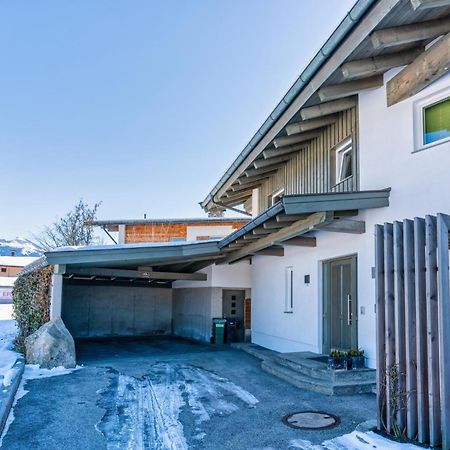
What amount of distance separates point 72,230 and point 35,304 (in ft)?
75.7

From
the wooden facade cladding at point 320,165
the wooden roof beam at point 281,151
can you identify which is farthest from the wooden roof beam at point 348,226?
the wooden roof beam at point 281,151

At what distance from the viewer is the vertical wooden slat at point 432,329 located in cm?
426

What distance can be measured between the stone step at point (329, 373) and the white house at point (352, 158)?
1.19ft

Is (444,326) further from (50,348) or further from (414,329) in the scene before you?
(50,348)

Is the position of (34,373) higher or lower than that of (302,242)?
lower

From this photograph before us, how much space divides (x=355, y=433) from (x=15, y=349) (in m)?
8.34

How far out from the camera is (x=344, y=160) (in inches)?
349

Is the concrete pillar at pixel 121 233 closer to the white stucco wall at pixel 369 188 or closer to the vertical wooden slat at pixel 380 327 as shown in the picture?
the white stucco wall at pixel 369 188

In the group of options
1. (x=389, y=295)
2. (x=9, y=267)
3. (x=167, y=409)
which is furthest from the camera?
(x=9, y=267)

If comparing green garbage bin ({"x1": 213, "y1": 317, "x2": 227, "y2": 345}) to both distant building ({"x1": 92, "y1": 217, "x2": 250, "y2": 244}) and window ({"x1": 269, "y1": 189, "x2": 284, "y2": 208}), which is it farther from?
distant building ({"x1": 92, "y1": 217, "x2": 250, "y2": 244})

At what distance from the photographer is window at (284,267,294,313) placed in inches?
421

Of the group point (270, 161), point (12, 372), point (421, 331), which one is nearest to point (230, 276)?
point (270, 161)

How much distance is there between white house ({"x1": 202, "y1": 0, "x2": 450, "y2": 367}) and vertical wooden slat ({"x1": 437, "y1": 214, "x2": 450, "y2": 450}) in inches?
75.0

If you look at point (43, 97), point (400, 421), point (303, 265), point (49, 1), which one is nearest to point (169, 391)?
point (400, 421)
